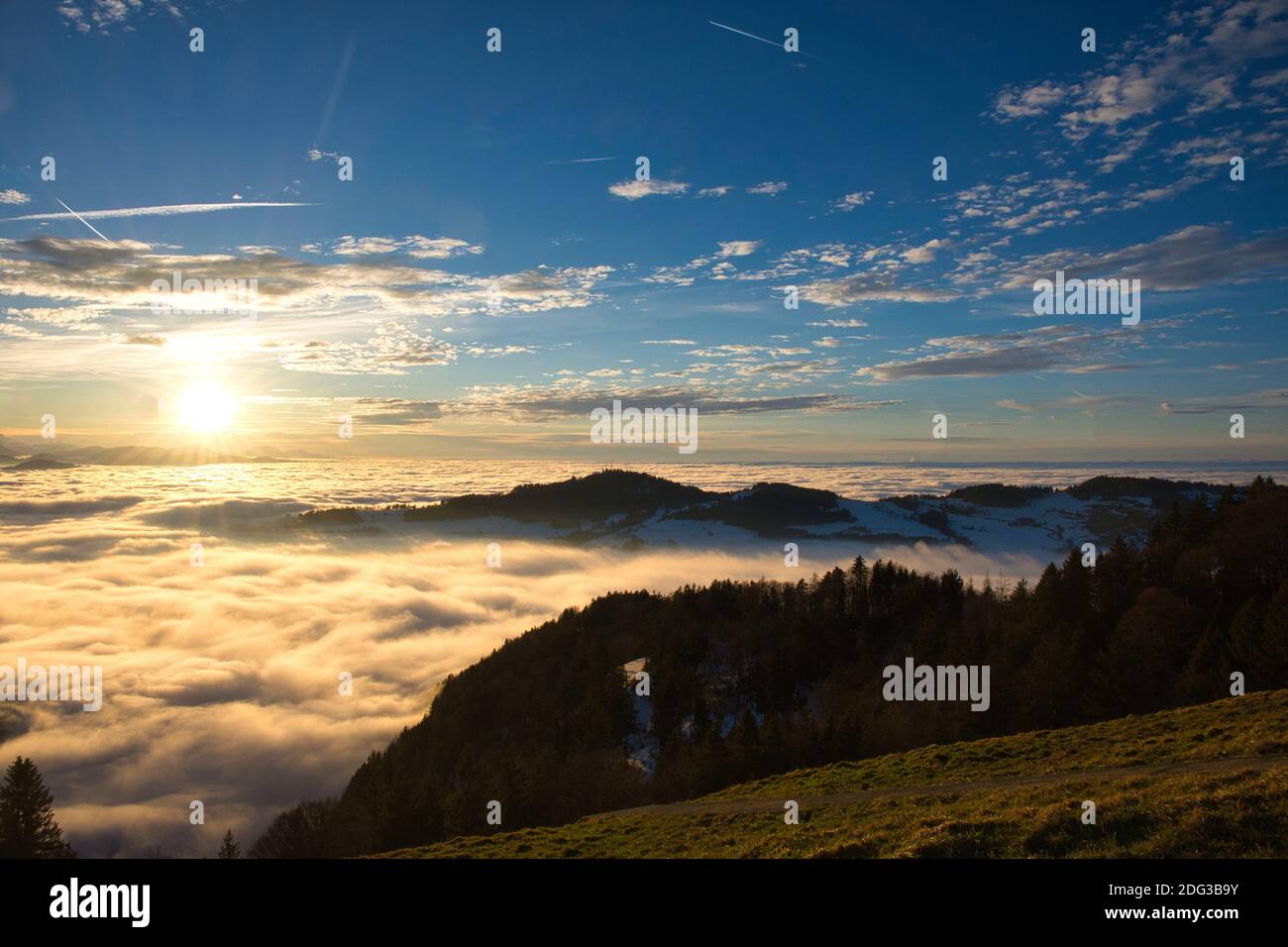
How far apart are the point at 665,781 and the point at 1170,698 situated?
45.7 meters

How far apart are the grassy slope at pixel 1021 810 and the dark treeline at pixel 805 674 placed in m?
22.5

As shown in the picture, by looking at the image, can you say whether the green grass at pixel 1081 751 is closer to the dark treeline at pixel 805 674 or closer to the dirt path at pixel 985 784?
the dirt path at pixel 985 784

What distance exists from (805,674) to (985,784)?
3077 inches

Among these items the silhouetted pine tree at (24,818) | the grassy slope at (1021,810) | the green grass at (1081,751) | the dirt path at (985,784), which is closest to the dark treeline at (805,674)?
the green grass at (1081,751)

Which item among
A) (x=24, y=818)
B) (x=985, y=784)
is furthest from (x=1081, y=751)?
(x=24, y=818)

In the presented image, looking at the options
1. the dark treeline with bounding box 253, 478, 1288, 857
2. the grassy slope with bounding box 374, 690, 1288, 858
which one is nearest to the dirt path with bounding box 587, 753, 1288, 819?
the grassy slope with bounding box 374, 690, 1288, 858

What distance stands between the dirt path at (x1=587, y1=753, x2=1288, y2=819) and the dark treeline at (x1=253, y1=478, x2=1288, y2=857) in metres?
24.5

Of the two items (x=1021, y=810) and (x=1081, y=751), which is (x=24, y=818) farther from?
(x=1081, y=751)

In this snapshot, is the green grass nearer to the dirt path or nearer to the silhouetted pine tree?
the dirt path

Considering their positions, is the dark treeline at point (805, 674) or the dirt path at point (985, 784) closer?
the dirt path at point (985, 784)

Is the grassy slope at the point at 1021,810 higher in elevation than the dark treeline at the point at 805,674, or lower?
higher

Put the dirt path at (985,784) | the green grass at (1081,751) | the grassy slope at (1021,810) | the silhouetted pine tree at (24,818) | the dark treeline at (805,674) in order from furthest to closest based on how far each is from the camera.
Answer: the silhouetted pine tree at (24,818) < the dark treeline at (805,674) < the green grass at (1081,751) < the dirt path at (985,784) < the grassy slope at (1021,810)

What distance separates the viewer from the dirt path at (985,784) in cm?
2261
